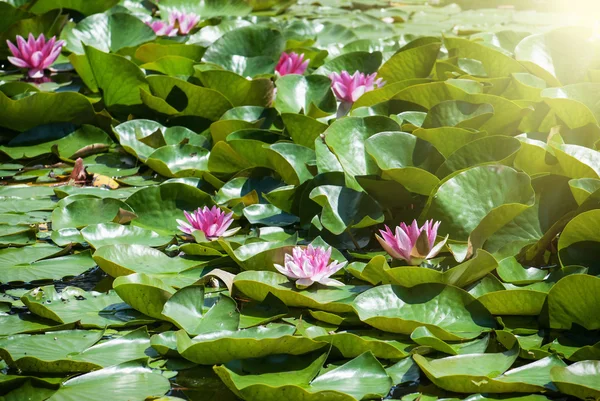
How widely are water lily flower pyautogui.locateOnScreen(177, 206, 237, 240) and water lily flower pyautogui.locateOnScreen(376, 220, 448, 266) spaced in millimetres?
534

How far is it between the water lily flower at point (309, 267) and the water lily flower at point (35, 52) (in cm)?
230

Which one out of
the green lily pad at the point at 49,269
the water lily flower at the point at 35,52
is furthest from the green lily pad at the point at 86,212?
the water lily flower at the point at 35,52

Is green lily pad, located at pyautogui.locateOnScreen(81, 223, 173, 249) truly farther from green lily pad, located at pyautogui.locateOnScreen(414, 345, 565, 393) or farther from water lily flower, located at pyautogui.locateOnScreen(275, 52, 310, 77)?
water lily flower, located at pyautogui.locateOnScreen(275, 52, 310, 77)

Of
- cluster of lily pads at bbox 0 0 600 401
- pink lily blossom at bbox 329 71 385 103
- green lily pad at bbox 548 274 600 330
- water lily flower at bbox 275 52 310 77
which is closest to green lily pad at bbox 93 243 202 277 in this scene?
cluster of lily pads at bbox 0 0 600 401

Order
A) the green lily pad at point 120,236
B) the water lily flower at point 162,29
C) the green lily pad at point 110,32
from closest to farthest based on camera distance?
the green lily pad at point 120,236, the green lily pad at point 110,32, the water lily flower at point 162,29

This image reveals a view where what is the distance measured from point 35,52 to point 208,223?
1944mm

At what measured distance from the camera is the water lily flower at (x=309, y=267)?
6.09 feet

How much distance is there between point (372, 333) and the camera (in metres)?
1.76

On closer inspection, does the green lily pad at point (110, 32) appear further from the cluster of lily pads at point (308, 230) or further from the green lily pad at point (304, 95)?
the green lily pad at point (304, 95)

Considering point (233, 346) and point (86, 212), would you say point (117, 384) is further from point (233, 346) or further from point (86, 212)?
point (86, 212)

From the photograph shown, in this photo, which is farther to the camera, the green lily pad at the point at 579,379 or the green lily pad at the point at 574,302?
the green lily pad at the point at 574,302

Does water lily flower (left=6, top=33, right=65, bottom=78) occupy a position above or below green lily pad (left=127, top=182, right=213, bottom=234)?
above

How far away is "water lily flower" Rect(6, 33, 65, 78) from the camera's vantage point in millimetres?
3637

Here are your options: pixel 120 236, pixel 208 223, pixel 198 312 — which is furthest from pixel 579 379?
pixel 120 236
